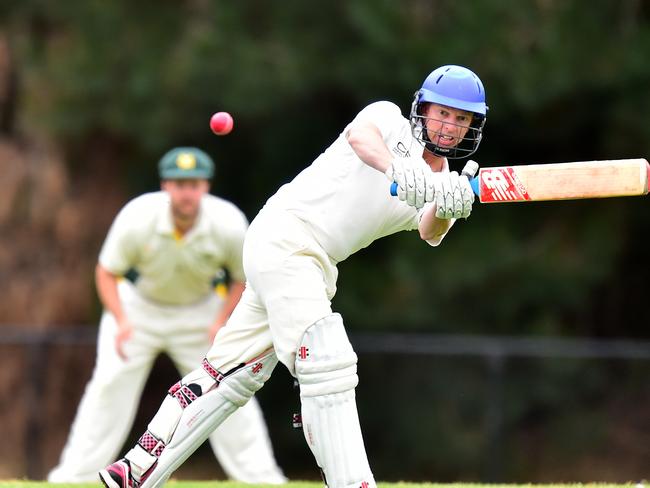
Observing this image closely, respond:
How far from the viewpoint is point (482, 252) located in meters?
10.5

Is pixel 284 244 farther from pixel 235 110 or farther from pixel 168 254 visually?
pixel 235 110

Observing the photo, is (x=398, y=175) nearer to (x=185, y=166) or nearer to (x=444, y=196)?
(x=444, y=196)

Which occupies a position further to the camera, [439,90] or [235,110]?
[235,110]

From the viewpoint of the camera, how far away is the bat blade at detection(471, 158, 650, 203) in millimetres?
4566

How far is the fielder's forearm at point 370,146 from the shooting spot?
454 centimetres

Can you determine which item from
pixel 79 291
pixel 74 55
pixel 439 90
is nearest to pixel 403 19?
pixel 74 55

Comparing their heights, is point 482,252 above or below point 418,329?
above

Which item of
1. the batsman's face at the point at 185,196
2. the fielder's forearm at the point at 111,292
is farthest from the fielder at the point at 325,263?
the fielder's forearm at the point at 111,292

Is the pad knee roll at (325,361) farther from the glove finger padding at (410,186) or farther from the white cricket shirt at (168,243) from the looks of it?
the white cricket shirt at (168,243)

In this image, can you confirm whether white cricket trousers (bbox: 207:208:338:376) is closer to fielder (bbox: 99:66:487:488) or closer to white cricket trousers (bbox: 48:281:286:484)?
fielder (bbox: 99:66:487:488)

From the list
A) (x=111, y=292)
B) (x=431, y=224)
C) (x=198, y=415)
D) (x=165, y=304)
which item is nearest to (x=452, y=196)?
(x=431, y=224)

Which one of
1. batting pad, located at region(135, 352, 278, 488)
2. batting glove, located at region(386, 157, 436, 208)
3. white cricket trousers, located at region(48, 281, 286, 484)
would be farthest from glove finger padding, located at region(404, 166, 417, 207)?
white cricket trousers, located at region(48, 281, 286, 484)

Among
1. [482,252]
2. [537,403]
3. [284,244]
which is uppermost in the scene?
[284,244]

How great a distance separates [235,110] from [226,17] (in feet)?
2.41
